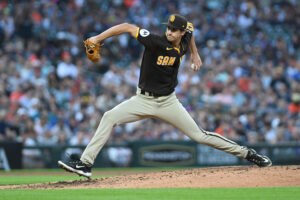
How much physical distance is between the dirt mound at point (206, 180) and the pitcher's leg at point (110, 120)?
439 millimetres

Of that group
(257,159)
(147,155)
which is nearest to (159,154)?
(147,155)

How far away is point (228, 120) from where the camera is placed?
16.0 meters

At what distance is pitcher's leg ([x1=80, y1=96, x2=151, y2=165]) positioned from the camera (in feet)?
25.8

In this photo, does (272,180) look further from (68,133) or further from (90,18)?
(90,18)

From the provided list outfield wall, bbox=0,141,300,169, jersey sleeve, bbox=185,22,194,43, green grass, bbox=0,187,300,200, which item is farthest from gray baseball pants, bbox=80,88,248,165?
outfield wall, bbox=0,141,300,169

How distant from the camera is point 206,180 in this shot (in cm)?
812

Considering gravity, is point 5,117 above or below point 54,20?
below

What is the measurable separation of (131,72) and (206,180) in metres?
9.09

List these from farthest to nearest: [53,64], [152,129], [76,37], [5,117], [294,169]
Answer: [76,37] → [53,64] → [152,129] → [5,117] → [294,169]

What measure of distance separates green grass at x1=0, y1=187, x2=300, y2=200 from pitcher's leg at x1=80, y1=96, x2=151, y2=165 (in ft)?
1.87

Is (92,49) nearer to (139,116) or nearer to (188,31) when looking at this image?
(139,116)

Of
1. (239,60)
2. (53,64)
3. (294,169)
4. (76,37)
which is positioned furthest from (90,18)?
(294,169)

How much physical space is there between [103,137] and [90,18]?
11.2 metres

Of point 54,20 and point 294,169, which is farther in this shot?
point 54,20
